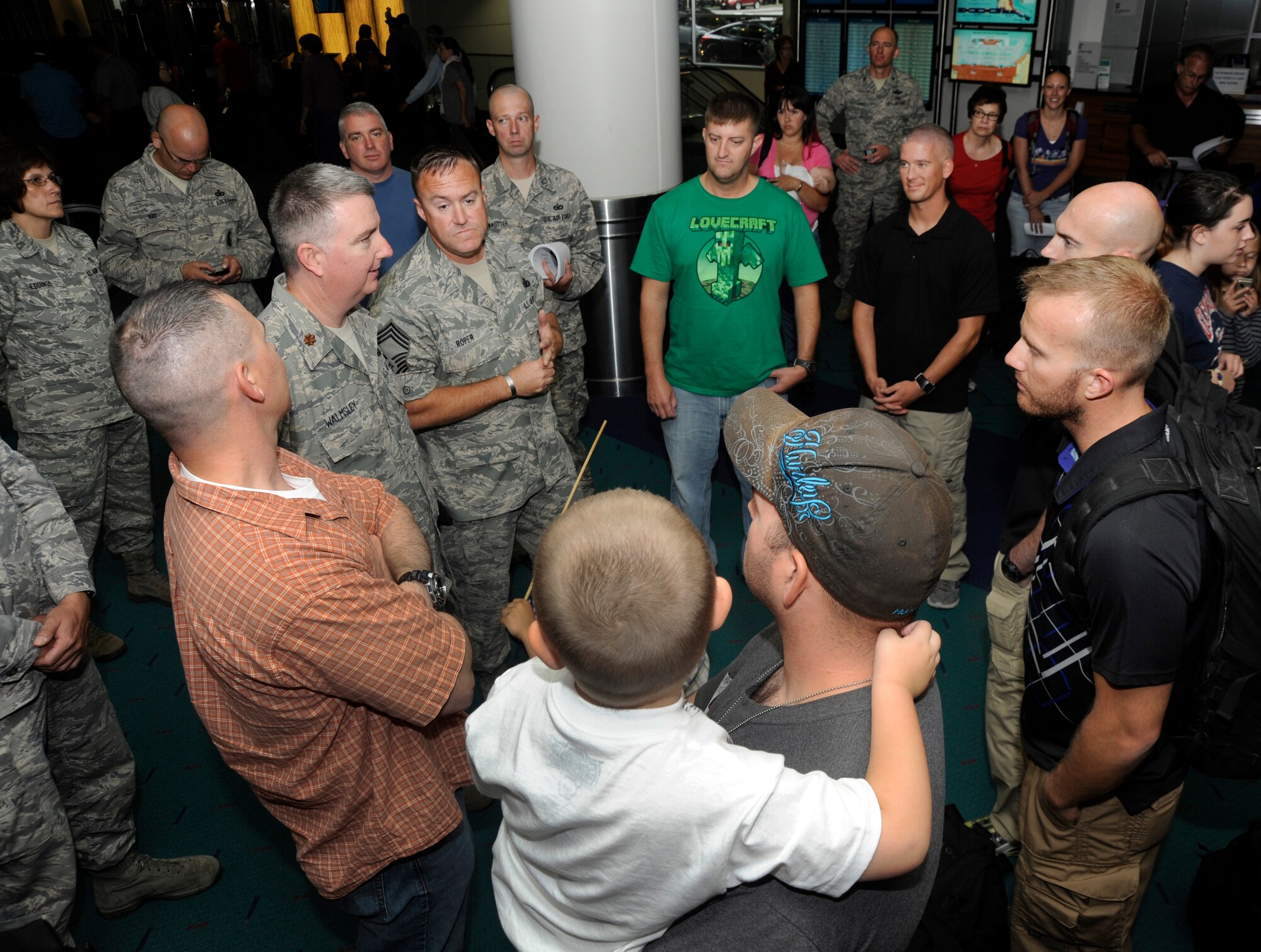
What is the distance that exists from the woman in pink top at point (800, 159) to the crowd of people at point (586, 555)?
178cm

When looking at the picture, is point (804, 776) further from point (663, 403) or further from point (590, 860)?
point (663, 403)

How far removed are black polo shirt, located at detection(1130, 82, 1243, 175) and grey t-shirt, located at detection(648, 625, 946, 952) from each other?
650 centimetres

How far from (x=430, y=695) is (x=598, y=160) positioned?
415 centimetres

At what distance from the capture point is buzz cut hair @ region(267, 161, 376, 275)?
220 cm

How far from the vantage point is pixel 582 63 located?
483cm

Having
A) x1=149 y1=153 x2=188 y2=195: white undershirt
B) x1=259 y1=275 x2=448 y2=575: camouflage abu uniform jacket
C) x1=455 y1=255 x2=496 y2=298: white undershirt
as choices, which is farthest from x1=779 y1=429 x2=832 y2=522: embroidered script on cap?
x1=149 y1=153 x2=188 y2=195: white undershirt

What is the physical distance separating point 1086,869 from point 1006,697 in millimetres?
625

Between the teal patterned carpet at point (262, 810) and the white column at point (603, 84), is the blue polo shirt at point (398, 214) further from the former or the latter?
the teal patterned carpet at point (262, 810)

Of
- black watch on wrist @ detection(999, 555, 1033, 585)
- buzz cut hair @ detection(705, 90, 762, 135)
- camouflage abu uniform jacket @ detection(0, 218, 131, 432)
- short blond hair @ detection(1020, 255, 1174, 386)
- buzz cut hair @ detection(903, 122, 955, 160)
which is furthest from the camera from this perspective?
camouflage abu uniform jacket @ detection(0, 218, 131, 432)

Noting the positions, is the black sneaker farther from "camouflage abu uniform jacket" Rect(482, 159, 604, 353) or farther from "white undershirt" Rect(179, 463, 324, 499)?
"camouflage abu uniform jacket" Rect(482, 159, 604, 353)

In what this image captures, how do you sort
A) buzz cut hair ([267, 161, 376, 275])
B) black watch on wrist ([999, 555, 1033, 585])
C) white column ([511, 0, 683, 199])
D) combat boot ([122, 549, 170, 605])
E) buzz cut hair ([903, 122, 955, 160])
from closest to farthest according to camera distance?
buzz cut hair ([267, 161, 376, 275])
black watch on wrist ([999, 555, 1033, 585])
buzz cut hair ([903, 122, 955, 160])
combat boot ([122, 549, 170, 605])
white column ([511, 0, 683, 199])

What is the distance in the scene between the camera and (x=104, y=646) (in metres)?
3.49

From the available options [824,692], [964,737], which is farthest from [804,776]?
[964,737]

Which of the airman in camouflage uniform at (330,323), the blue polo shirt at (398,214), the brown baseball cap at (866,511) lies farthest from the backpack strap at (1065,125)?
the brown baseball cap at (866,511)
